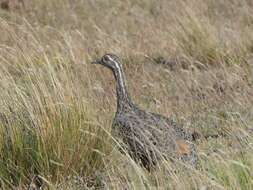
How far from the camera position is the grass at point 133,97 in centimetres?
509

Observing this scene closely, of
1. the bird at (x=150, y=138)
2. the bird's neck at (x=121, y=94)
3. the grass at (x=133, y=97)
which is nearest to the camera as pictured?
the grass at (x=133, y=97)

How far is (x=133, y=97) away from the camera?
27.3ft

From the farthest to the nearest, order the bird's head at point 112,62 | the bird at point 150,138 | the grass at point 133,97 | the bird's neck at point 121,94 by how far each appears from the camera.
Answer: the bird's head at point 112,62
the bird's neck at point 121,94
the bird at point 150,138
the grass at point 133,97

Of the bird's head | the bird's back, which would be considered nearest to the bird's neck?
the bird's head

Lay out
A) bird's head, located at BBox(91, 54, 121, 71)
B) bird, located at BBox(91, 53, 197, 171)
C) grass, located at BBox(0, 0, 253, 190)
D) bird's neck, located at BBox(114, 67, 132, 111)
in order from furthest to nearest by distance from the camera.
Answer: bird's head, located at BBox(91, 54, 121, 71) → bird's neck, located at BBox(114, 67, 132, 111) → bird, located at BBox(91, 53, 197, 171) → grass, located at BBox(0, 0, 253, 190)

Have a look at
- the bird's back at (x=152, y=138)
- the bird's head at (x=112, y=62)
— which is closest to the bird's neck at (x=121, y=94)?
the bird's head at (x=112, y=62)

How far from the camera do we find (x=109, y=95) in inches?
318

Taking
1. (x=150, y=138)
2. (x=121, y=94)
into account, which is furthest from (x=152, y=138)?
(x=121, y=94)

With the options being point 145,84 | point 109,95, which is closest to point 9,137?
point 109,95

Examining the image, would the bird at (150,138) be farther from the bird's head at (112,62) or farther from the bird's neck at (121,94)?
the bird's head at (112,62)

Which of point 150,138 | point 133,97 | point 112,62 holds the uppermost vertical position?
point 112,62

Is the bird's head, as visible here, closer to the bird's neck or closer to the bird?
the bird's neck

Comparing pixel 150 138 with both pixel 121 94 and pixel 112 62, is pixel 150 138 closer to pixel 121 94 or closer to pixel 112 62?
pixel 121 94

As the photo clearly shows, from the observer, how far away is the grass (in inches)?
201
